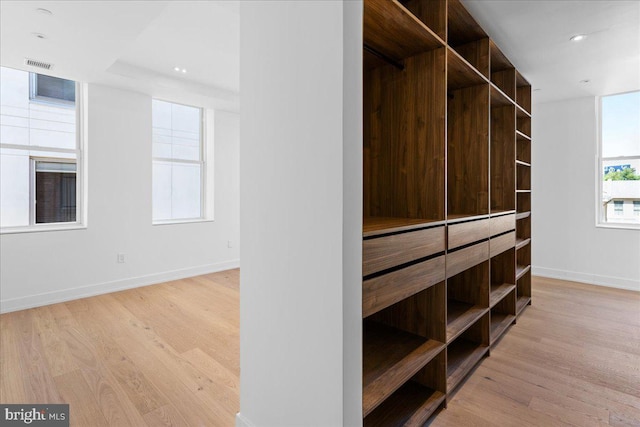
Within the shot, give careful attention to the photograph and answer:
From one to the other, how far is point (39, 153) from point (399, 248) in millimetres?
4181

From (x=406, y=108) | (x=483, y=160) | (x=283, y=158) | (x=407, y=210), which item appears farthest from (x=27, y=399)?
(x=483, y=160)

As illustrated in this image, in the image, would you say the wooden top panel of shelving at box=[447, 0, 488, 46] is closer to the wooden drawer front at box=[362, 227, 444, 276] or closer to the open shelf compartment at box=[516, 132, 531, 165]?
the wooden drawer front at box=[362, 227, 444, 276]

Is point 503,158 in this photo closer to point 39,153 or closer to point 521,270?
point 521,270

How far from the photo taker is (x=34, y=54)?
297cm

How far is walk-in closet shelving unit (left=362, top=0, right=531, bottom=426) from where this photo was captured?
1.56 metres

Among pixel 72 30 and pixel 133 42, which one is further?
pixel 133 42

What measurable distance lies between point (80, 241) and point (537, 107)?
20.9ft

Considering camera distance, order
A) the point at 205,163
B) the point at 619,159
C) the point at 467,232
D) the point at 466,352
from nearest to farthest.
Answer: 1. the point at 467,232
2. the point at 466,352
3. the point at 619,159
4. the point at 205,163

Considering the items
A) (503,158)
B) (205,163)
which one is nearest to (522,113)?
(503,158)

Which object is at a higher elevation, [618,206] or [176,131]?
[176,131]

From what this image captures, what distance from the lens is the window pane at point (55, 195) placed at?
12.2ft

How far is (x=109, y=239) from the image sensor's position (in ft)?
13.4

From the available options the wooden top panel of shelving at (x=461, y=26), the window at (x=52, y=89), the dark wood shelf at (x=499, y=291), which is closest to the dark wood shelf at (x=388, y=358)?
the dark wood shelf at (x=499, y=291)

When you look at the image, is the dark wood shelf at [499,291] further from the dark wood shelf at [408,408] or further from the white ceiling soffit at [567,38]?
the white ceiling soffit at [567,38]
